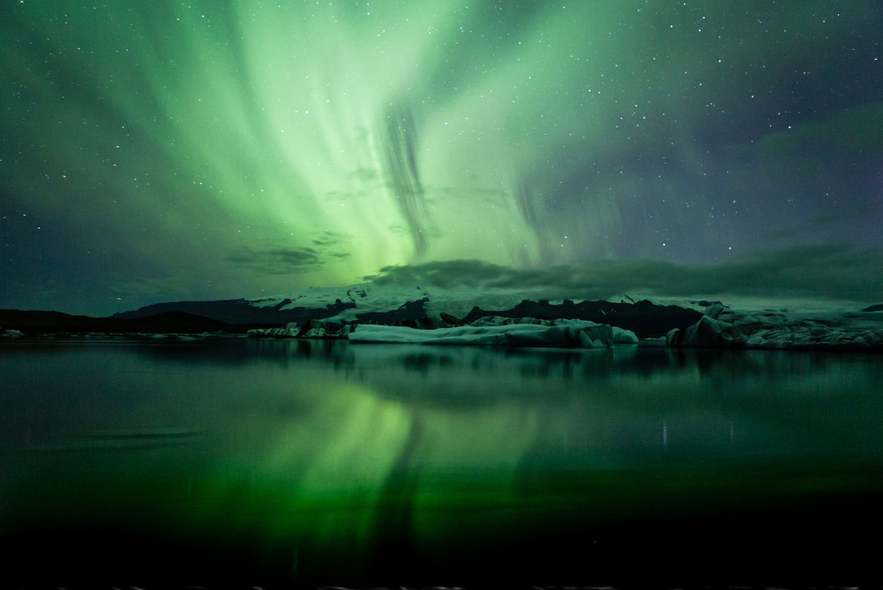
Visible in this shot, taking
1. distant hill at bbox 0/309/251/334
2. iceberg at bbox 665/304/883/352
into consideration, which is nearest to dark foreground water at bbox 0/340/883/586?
iceberg at bbox 665/304/883/352

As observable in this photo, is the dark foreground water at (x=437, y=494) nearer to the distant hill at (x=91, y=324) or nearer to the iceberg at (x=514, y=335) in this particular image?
Result: the iceberg at (x=514, y=335)

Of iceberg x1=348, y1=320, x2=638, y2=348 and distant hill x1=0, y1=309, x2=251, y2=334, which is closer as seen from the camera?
iceberg x1=348, y1=320, x2=638, y2=348

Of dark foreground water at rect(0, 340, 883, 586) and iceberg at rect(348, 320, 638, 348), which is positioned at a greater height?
iceberg at rect(348, 320, 638, 348)

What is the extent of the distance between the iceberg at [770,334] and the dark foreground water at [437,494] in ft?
97.9

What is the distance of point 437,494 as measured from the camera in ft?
9.60

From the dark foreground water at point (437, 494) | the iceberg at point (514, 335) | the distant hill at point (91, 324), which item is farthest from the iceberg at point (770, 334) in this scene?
the distant hill at point (91, 324)

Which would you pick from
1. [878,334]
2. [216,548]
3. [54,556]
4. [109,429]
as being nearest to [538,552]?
[216,548]

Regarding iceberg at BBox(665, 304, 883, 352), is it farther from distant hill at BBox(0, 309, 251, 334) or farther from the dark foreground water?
distant hill at BBox(0, 309, 251, 334)

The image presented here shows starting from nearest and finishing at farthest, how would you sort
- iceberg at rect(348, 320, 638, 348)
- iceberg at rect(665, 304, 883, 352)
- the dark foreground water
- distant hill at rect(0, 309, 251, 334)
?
the dark foreground water → iceberg at rect(665, 304, 883, 352) → iceberg at rect(348, 320, 638, 348) → distant hill at rect(0, 309, 251, 334)

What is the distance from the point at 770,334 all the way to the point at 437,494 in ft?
122

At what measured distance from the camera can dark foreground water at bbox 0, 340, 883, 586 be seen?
6.70 feet

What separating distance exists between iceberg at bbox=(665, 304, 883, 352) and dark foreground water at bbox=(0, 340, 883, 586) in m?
29.8

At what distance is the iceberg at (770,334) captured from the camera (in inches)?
1091

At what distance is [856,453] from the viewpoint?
407 centimetres
